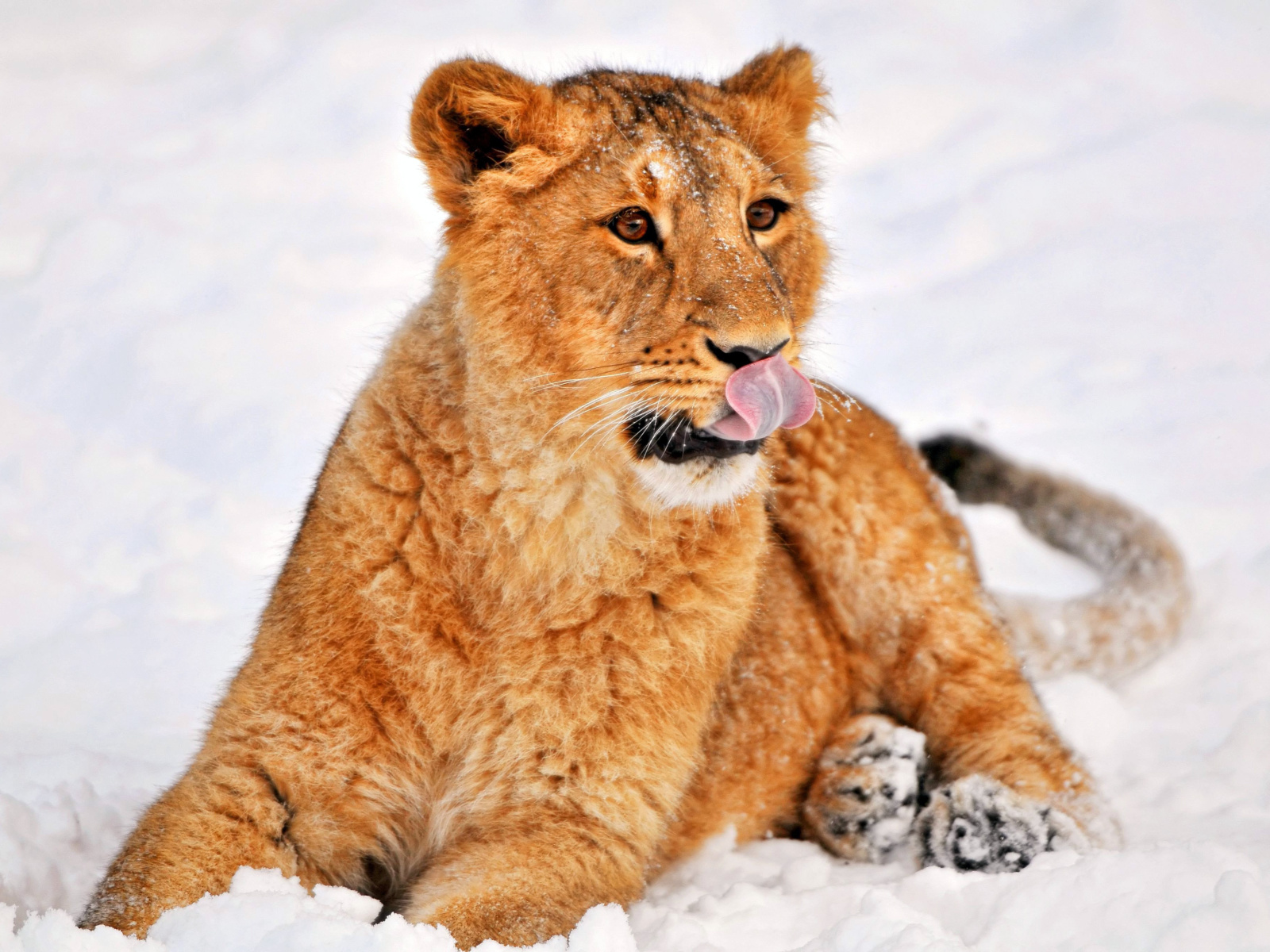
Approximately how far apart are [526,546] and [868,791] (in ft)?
4.39

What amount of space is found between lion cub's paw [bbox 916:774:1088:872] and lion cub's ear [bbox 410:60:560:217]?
2063 mm

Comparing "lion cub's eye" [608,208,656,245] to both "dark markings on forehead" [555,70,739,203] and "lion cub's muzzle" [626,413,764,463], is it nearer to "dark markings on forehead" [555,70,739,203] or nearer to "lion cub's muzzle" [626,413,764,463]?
"dark markings on forehead" [555,70,739,203]

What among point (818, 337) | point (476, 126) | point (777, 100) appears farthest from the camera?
point (777, 100)

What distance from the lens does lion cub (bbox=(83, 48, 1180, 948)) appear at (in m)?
3.09

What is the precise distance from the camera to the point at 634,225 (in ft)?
10.5

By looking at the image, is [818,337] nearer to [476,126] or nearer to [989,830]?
[476,126]

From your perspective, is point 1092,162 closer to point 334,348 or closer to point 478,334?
point 334,348

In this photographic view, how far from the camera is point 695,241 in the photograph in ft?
10.4

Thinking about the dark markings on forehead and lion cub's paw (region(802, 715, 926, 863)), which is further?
lion cub's paw (region(802, 715, 926, 863))

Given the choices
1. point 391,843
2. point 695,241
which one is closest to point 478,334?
point 695,241

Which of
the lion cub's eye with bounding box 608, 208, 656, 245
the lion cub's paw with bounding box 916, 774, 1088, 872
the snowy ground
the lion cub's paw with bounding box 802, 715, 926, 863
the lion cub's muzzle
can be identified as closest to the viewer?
the lion cub's muzzle

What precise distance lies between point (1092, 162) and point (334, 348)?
19.4 ft

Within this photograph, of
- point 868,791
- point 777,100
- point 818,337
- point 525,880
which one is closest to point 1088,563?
point 868,791

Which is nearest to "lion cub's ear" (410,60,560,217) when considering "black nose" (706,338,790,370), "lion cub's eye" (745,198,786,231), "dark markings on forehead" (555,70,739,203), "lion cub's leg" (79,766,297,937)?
"dark markings on forehead" (555,70,739,203)
